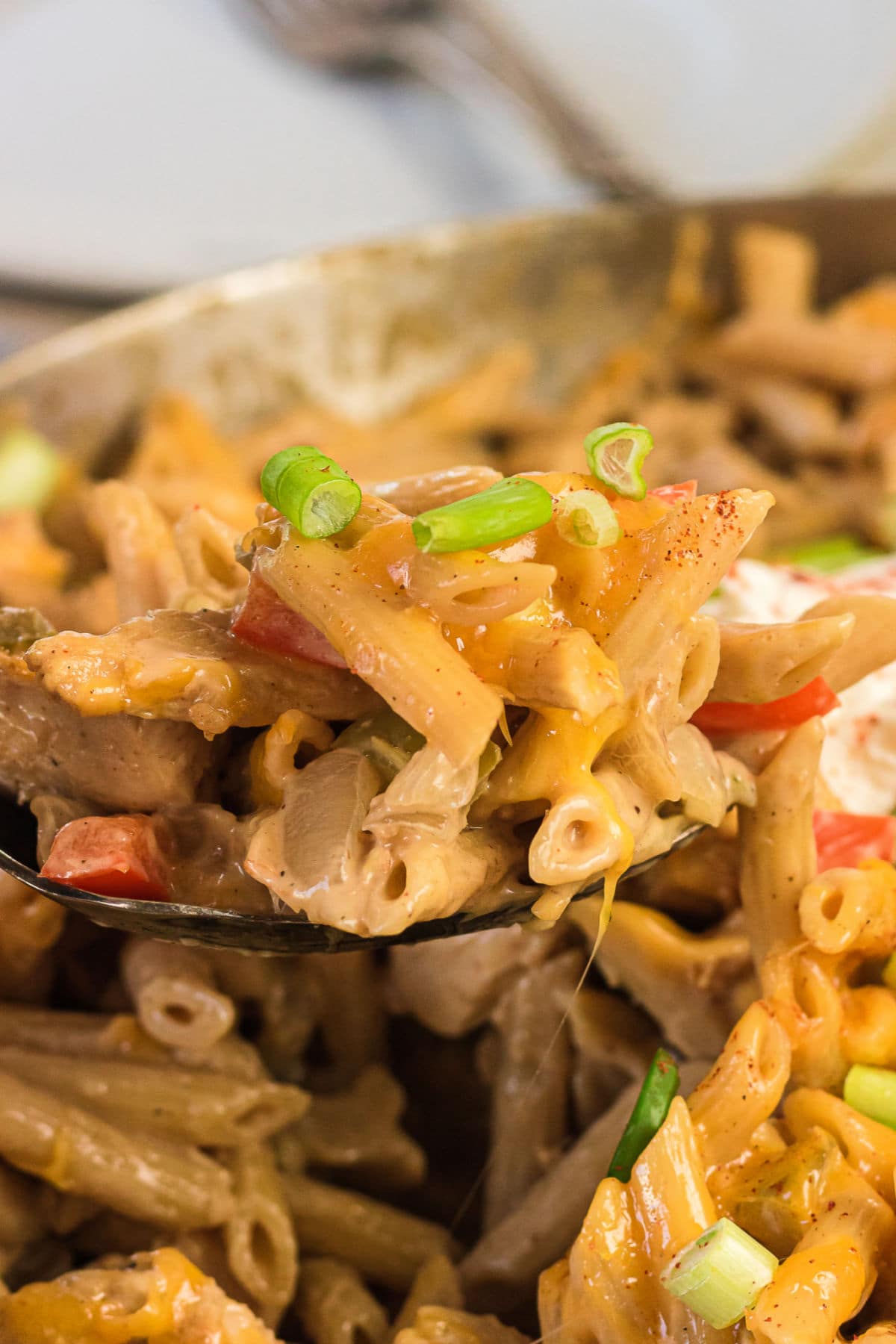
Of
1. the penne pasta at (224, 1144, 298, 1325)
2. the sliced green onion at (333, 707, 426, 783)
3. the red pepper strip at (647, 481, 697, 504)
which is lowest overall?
the penne pasta at (224, 1144, 298, 1325)

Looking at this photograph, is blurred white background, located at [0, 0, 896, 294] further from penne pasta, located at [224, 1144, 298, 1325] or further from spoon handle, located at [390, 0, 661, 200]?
penne pasta, located at [224, 1144, 298, 1325]

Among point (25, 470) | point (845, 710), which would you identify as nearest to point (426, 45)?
point (25, 470)

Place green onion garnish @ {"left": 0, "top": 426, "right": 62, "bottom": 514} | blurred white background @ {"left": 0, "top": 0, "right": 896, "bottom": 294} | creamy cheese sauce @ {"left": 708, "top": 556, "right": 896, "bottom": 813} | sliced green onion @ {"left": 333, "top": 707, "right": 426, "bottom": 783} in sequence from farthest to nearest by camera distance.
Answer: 1. blurred white background @ {"left": 0, "top": 0, "right": 896, "bottom": 294}
2. green onion garnish @ {"left": 0, "top": 426, "right": 62, "bottom": 514}
3. creamy cheese sauce @ {"left": 708, "top": 556, "right": 896, "bottom": 813}
4. sliced green onion @ {"left": 333, "top": 707, "right": 426, "bottom": 783}

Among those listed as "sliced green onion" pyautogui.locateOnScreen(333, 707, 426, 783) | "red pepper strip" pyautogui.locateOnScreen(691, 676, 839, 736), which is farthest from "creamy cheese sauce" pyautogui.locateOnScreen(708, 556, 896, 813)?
"sliced green onion" pyautogui.locateOnScreen(333, 707, 426, 783)

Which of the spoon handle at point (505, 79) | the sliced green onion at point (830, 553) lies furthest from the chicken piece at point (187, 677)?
the spoon handle at point (505, 79)

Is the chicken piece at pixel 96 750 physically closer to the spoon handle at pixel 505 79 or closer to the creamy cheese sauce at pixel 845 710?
the creamy cheese sauce at pixel 845 710

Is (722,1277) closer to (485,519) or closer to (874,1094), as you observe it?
(874,1094)
